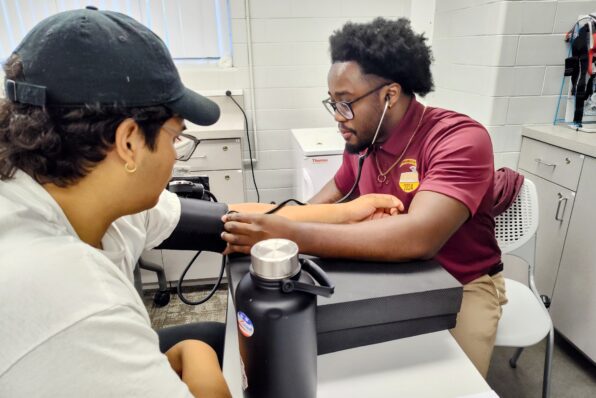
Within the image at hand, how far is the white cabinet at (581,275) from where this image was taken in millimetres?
1496

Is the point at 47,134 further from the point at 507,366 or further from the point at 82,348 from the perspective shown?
the point at 507,366

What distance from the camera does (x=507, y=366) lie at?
1.63 m

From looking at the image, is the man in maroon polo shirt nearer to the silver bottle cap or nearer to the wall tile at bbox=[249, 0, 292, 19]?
the silver bottle cap

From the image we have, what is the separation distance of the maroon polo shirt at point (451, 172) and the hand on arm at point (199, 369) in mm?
593

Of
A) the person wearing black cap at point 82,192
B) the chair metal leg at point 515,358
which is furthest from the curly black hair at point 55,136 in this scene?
the chair metal leg at point 515,358

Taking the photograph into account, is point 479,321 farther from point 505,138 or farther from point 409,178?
point 505,138

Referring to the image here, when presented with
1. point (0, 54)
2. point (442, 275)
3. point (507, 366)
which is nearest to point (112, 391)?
point (442, 275)

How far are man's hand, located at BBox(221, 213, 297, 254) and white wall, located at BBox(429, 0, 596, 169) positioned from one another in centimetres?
145

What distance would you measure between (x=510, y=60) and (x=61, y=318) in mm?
1962

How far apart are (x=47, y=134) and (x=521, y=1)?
1.92 m

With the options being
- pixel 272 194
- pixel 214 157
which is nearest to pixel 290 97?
pixel 272 194

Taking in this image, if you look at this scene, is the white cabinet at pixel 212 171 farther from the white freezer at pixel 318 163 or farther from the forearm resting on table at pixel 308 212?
the forearm resting on table at pixel 308 212

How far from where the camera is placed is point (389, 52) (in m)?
1.08

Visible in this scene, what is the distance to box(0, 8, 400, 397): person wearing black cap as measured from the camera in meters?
0.41
